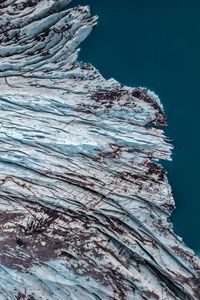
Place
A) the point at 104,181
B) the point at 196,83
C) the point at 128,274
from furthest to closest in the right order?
the point at 196,83, the point at 104,181, the point at 128,274

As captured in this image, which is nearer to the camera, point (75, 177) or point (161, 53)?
point (75, 177)

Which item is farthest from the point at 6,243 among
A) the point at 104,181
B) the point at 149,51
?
the point at 149,51

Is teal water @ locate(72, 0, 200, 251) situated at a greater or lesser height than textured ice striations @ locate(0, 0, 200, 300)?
greater

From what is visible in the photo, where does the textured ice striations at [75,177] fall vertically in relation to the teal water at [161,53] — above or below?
below

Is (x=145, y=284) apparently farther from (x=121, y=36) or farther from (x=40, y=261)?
(x=121, y=36)

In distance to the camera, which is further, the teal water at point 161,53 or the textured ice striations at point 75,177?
the teal water at point 161,53
